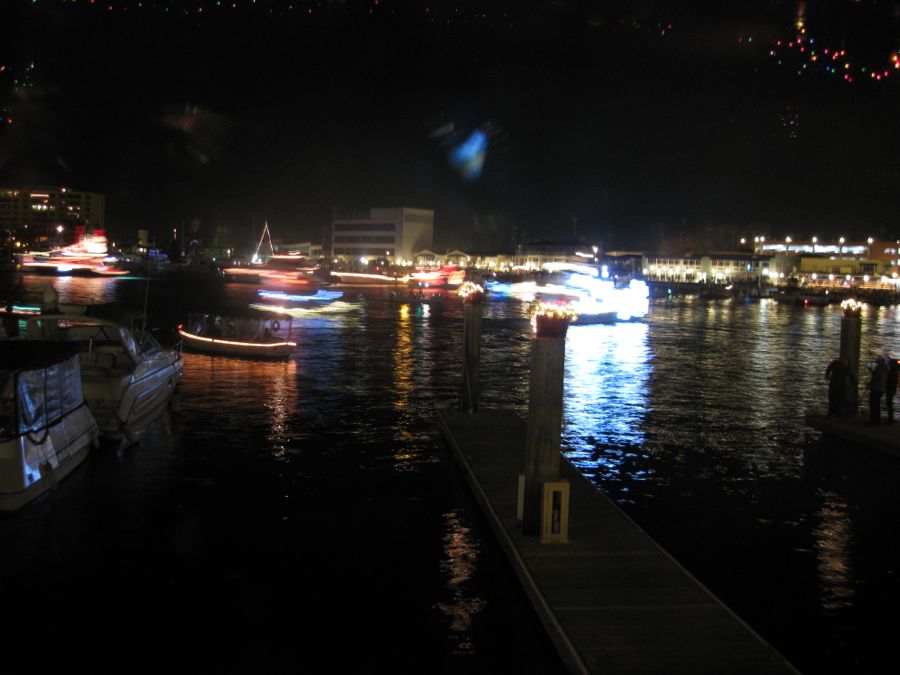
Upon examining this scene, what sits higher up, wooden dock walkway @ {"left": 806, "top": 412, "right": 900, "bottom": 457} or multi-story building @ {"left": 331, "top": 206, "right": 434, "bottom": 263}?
multi-story building @ {"left": 331, "top": 206, "right": 434, "bottom": 263}

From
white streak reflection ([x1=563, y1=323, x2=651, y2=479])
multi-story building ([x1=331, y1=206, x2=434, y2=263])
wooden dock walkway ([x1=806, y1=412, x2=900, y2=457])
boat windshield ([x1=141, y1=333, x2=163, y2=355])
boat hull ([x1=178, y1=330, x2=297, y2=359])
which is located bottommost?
white streak reflection ([x1=563, y1=323, x2=651, y2=479])

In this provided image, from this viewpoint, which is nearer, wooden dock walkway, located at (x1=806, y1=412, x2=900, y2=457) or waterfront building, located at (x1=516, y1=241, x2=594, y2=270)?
wooden dock walkway, located at (x1=806, y1=412, x2=900, y2=457)

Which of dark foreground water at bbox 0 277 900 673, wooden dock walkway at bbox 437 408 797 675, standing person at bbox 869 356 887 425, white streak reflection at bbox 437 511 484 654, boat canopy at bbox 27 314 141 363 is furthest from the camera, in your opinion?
standing person at bbox 869 356 887 425

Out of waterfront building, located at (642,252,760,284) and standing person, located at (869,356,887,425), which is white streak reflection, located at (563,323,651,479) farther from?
waterfront building, located at (642,252,760,284)

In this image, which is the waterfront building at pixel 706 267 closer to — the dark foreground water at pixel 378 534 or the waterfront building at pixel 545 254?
the waterfront building at pixel 545 254

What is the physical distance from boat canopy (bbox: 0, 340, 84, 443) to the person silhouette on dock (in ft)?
47.1

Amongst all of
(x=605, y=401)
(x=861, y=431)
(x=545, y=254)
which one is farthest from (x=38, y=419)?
(x=545, y=254)

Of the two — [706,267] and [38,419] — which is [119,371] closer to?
[38,419]

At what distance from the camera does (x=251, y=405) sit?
60.7ft

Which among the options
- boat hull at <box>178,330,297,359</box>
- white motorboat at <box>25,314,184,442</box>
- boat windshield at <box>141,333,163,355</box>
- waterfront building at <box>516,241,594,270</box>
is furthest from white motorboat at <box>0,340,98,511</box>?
waterfront building at <box>516,241,594,270</box>

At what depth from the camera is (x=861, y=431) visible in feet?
52.9

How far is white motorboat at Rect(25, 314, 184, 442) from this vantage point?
13844 mm

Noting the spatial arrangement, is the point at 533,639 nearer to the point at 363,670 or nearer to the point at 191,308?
the point at 363,670

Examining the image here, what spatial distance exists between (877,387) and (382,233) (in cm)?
13866
